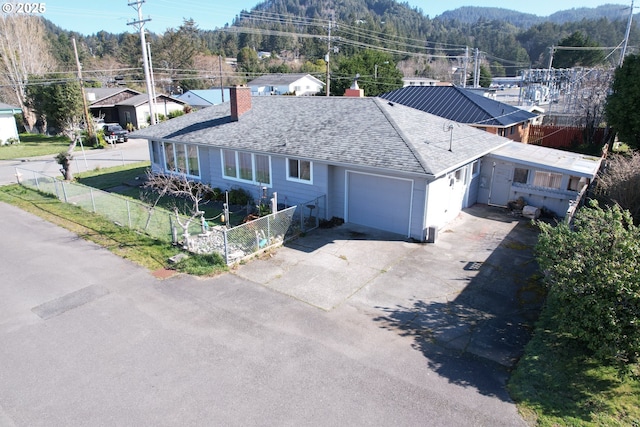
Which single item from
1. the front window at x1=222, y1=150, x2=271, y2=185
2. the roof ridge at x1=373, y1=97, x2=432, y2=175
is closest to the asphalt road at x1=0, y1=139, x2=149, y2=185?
the front window at x1=222, y1=150, x2=271, y2=185

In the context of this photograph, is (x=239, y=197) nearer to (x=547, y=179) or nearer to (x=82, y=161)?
(x=547, y=179)

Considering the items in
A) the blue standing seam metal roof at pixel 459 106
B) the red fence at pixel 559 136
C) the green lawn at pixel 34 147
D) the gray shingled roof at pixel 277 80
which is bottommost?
the green lawn at pixel 34 147

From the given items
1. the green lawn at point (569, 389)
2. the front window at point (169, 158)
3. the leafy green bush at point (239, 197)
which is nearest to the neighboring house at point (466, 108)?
the leafy green bush at point (239, 197)

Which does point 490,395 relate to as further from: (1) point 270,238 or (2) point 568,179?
(2) point 568,179

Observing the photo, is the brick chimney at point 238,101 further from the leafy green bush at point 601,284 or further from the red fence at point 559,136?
the red fence at point 559,136

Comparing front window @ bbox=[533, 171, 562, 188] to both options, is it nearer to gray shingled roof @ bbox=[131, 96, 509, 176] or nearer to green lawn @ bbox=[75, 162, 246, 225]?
gray shingled roof @ bbox=[131, 96, 509, 176]

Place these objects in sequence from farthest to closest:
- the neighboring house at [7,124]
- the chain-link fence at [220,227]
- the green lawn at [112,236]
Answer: the neighboring house at [7,124], the chain-link fence at [220,227], the green lawn at [112,236]

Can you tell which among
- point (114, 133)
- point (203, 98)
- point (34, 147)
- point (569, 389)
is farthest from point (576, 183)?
point (203, 98)
